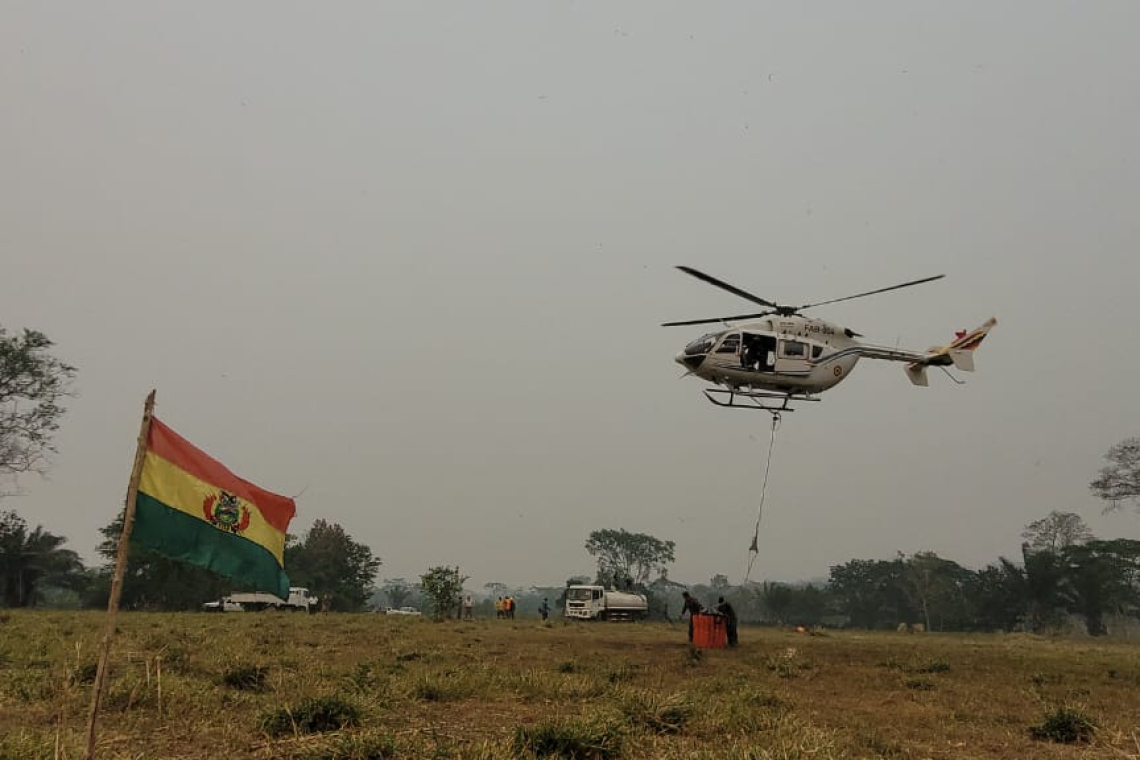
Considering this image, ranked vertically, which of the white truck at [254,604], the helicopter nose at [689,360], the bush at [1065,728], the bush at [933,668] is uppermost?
the helicopter nose at [689,360]

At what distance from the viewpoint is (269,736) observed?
811 centimetres

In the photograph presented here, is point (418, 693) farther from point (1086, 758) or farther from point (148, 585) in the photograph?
point (148, 585)

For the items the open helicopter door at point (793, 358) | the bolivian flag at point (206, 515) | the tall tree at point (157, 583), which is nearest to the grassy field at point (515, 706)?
the bolivian flag at point (206, 515)

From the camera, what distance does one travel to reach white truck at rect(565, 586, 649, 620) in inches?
1902

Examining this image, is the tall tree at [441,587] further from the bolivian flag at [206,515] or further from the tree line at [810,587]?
the bolivian flag at [206,515]

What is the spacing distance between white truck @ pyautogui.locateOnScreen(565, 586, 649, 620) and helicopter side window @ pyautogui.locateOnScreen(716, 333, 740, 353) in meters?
30.0

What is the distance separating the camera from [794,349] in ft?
80.0

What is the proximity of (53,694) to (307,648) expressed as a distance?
29.0 feet

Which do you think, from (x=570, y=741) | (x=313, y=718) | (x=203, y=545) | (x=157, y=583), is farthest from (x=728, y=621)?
(x=157, y=583)

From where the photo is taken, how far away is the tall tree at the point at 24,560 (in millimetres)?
66469

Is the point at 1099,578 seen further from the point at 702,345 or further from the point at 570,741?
the point at 570,741

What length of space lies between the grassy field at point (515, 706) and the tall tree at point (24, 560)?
62.2 metres

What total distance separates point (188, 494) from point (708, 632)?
19.9 meters

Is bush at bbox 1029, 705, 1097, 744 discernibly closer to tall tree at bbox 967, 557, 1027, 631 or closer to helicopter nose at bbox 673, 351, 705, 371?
helicopter nose at bbox 673, 351, 705, 371
